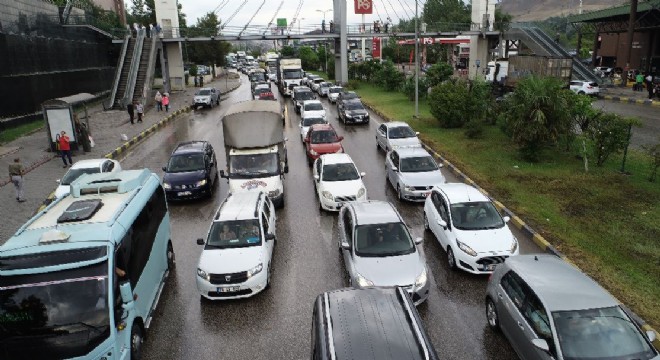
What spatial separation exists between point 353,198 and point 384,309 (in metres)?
8.74

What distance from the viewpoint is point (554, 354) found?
6.99 m

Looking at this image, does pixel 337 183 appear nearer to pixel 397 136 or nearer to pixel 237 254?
pixel 237 254

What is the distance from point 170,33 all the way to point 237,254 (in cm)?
4765

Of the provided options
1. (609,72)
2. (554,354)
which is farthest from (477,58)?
(554,354)

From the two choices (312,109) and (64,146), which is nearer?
(64,146)

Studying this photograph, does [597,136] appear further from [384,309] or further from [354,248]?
[384,309]

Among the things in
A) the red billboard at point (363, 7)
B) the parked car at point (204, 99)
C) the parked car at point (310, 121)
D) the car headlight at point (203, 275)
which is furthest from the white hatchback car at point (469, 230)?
the red billboard at point (363, 7)

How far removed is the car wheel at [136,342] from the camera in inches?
328

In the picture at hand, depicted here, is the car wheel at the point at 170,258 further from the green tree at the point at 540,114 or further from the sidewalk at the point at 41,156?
the green tree at the point at 540,114

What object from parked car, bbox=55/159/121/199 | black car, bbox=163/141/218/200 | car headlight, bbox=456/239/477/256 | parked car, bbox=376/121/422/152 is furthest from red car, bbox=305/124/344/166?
car headlight, bbox=456/239/477/256

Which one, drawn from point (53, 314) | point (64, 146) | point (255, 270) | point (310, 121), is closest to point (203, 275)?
point (255, 270)

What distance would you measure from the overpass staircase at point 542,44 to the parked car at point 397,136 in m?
28.6

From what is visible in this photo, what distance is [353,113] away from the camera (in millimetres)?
32406

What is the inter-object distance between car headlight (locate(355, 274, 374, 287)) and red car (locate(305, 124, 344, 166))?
39.1 ft
